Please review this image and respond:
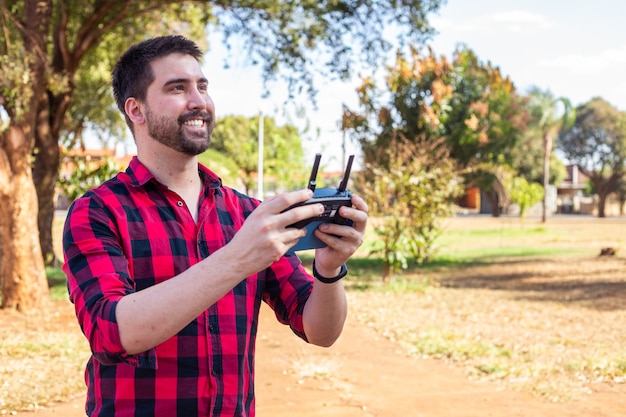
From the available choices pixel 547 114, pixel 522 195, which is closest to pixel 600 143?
pixel 547 114

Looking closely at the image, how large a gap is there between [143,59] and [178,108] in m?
0.18

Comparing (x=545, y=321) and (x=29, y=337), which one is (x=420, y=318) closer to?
(x=545, y=321)

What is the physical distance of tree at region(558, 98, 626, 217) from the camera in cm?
5688

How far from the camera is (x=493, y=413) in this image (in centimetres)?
560

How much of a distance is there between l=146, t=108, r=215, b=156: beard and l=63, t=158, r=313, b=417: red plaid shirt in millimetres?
106

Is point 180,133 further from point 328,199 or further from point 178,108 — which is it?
point 328,199

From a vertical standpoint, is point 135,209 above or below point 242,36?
below

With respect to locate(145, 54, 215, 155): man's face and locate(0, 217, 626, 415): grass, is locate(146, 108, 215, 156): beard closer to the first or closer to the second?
locate(145, 54, 215, 155): man's face

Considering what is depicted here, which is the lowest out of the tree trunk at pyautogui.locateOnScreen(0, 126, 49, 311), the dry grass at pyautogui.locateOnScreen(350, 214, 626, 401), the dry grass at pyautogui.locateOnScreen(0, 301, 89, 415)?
the dry grass at pyautogui.locateOnScreen(350, 214, 626, 401)

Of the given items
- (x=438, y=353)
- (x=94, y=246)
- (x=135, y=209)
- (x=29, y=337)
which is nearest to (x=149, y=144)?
(x=135, y=209)

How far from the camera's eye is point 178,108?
74.6 inches

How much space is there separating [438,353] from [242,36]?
695 centimetres

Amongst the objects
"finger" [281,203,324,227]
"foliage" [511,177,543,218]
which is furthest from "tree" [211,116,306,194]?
"finger" [281,203,324,227]

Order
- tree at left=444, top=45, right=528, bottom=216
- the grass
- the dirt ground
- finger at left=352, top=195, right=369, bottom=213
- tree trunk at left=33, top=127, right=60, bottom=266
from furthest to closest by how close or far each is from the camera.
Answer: tree at left=444, top=45, right=528, bottom=216
tree trunk at left=33, top=127, right=60, bottom=266
the grass
the dirt ground
finger at left=352, top=195, right=369, bottom=213
